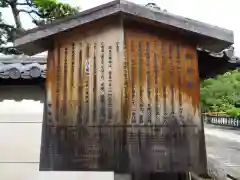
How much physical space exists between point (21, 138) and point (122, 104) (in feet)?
8.91

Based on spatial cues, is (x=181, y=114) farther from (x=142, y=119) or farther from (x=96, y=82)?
(x=96, y=82)

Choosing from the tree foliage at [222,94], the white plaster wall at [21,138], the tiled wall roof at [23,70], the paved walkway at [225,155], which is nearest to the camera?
the tiled wall roof at [23,70]

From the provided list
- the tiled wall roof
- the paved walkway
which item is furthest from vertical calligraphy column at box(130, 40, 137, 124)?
the paved walkway

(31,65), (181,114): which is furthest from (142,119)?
(31,65)

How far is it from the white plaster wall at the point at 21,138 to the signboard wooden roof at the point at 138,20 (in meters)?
2.14

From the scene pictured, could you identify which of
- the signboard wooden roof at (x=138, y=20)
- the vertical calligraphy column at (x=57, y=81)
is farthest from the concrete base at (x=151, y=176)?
the signboard wooden roof at (x=138, y=20)

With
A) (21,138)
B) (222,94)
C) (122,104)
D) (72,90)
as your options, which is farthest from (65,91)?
(222,94)

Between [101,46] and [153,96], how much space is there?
0.75 meters

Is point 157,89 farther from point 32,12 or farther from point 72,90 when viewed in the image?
point 32,12

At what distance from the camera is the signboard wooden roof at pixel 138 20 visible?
3.46 metres

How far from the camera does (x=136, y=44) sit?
3555mm

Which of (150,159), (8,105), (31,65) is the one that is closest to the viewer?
(150,159)

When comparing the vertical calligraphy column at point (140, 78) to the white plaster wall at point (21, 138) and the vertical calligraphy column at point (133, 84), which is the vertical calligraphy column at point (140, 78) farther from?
the white plaster wall at point (21, 138)

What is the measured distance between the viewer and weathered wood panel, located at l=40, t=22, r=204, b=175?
135 inches
